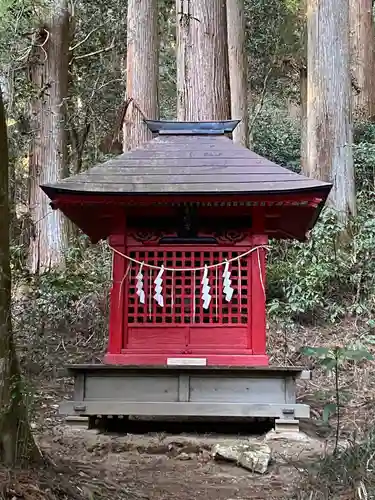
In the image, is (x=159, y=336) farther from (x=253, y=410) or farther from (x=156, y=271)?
(x=253, y=410)

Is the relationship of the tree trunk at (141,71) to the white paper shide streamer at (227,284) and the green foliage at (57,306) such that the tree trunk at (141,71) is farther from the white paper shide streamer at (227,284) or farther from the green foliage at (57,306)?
the white paper shide streamer at (227,284)

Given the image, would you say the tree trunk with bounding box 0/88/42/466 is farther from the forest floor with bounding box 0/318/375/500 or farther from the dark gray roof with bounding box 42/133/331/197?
the dark gray roof with bounding box 42/133/331/197

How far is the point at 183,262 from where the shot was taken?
640 centimetres

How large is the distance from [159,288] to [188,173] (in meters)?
1.25

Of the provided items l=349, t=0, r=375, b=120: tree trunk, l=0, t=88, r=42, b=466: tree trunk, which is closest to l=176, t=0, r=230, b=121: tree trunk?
l=0, t=88, r=42, b=466: tree trunk

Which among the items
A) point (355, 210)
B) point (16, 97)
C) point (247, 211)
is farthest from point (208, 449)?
point (16, 97)

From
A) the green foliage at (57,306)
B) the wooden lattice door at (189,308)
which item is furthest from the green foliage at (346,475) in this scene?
the green foliage at (57,306)

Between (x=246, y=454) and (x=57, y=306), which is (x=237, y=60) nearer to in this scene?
(x=57, y=306)

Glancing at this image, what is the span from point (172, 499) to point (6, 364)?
57.2 inches

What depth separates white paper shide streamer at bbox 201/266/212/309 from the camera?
624cm

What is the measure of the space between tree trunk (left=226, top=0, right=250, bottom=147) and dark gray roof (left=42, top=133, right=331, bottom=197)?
7.44 meters

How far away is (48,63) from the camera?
1207 cm

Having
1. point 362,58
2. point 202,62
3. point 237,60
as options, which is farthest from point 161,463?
point 362,58

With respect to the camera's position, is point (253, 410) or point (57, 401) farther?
point (57, 401)
